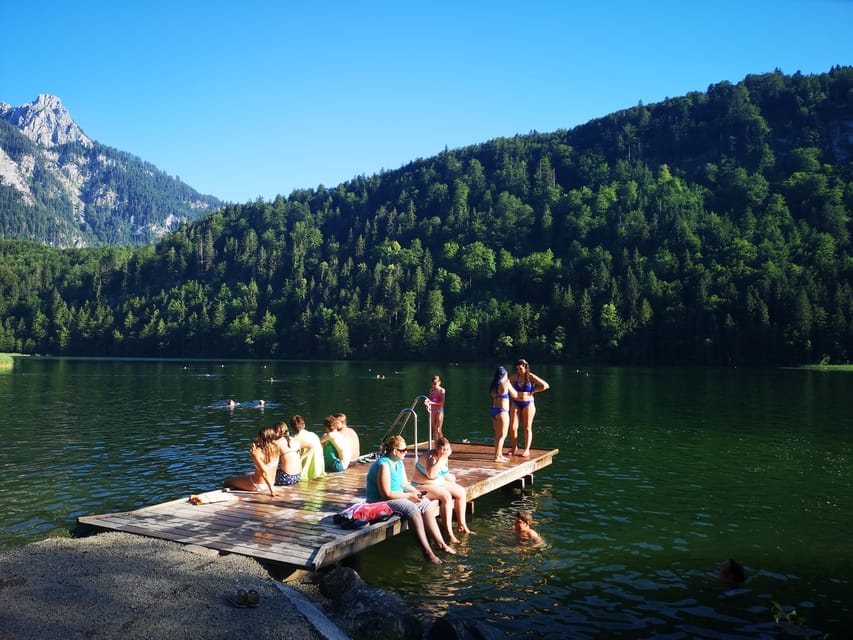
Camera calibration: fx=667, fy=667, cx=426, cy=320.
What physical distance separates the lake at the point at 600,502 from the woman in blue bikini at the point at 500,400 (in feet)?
5.84

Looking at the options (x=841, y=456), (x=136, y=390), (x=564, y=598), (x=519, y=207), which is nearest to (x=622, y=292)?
(x=519, y=207)

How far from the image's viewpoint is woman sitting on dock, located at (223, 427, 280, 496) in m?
15.0

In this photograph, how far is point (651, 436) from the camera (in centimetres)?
3025

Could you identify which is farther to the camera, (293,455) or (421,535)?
(293,455)

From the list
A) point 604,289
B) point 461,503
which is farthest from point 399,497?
point 604,289

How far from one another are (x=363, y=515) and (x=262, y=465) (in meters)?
3.38

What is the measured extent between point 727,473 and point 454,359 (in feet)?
390

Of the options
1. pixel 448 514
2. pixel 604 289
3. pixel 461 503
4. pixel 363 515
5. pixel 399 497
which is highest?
pixel 604 289

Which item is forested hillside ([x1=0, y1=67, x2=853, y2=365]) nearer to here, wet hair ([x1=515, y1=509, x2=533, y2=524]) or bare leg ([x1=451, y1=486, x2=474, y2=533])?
wet hair ([x1=515, y1=509, x2=533, y2=524])

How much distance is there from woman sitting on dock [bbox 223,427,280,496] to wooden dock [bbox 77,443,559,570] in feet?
1.00

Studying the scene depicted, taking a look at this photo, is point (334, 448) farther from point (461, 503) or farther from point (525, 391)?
point (525, 391)

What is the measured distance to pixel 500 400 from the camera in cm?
1884

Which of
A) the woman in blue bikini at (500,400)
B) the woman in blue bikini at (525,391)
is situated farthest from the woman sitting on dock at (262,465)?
the woman in blue bikini at (525,391)

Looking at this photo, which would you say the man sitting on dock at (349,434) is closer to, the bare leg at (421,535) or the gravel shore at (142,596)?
the bare leg at (421,535)
